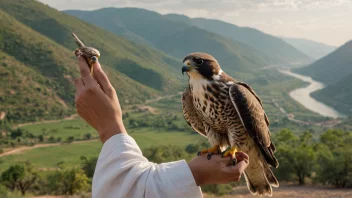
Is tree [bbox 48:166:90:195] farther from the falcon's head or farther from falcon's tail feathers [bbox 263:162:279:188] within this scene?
the falcon's head

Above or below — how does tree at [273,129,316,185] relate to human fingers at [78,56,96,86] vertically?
below

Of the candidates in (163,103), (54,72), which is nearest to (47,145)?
(54,72)

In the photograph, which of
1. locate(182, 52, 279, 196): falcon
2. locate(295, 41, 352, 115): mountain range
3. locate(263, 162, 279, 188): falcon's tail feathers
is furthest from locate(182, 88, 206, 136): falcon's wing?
locate(295, 41, 352, 115): mountain range

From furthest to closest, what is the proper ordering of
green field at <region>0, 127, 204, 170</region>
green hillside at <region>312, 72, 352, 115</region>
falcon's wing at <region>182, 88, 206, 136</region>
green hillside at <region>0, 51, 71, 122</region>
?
green hillside at <region>312, 72, 352, 115</region>, green hillside at <region>0, 51, 71, 122</region>, green field at <region>0, 127, 204, 170</region>, falcon's wing at <region>182, 88, 206, 136</region>

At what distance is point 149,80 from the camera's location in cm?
10344

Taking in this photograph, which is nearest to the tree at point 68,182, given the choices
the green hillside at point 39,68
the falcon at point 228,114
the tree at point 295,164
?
the tree at point 295,164

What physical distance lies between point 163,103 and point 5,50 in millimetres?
42881

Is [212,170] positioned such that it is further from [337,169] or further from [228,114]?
[337,169]

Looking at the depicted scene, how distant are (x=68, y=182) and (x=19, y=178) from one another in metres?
5.47

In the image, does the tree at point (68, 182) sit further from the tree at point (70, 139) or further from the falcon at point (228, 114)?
the tree at point (70, 139)

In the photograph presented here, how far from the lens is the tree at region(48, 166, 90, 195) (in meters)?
22.4

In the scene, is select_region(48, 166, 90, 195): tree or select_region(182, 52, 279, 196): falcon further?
select_region(48, 166, 90, 195): tree

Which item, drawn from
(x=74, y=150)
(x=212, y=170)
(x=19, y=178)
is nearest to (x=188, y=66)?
(x=212, y=170)

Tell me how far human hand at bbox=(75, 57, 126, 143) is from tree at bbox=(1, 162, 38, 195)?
85.7ft
